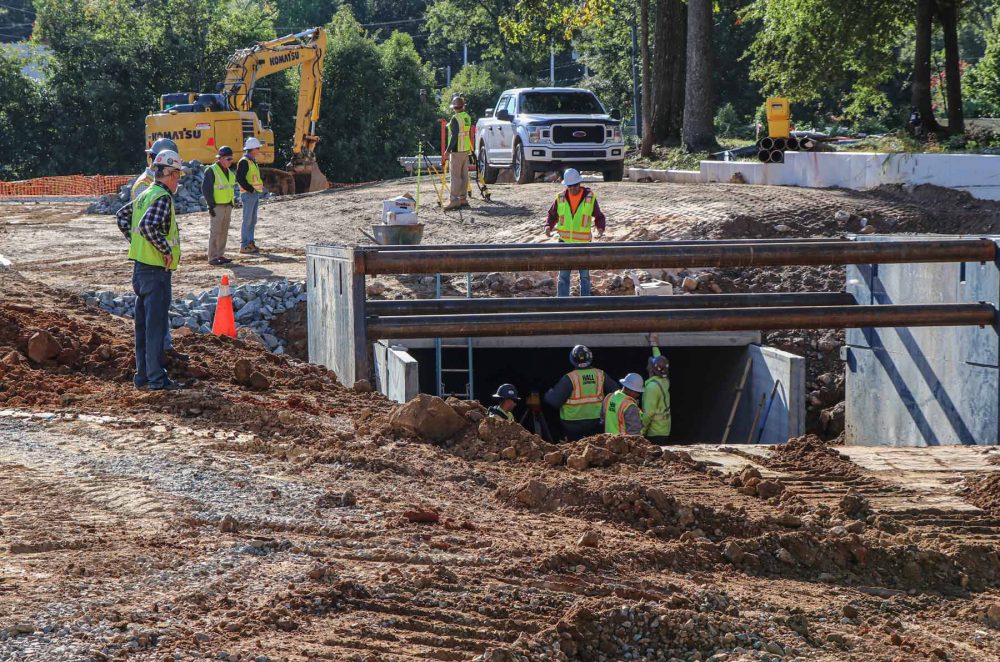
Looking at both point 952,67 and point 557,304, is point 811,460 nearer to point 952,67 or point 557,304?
point 557,304

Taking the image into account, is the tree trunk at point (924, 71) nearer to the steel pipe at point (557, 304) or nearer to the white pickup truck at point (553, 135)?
the white pickup truck at point (553, 135)

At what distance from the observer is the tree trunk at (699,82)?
26.0 meters

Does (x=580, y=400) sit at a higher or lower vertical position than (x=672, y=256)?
lower

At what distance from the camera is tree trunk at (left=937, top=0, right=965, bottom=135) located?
73.5 ft

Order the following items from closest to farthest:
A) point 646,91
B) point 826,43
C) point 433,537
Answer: point 433,537
point 826,43
point 646,91

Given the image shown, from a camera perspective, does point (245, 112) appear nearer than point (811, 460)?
No

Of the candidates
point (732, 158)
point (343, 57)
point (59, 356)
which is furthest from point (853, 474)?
point (343, 57)

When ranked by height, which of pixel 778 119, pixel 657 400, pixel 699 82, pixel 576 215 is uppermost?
pixel 699 82

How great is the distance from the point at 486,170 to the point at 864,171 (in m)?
10.1

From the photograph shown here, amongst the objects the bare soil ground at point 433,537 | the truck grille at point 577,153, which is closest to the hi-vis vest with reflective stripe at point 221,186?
the truck grille at point 577,153

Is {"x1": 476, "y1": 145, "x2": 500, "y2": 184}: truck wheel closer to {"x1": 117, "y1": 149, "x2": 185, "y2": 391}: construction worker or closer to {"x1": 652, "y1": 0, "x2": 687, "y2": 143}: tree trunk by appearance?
{"x1": 652, "y1": 0, "x2": 687, "y2": 143}: tree trunk

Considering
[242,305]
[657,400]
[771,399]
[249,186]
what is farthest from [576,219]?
[249,186]

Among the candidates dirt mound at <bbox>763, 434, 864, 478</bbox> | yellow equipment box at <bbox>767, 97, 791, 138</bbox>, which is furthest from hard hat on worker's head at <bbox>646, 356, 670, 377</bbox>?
yellow equipment box at <bbox>767, 97, 791, 138</bbox>

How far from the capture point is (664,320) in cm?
880
